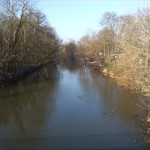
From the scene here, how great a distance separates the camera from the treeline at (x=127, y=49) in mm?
18391

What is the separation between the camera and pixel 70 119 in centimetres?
1961

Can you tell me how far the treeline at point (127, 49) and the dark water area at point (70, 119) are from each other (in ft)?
7.33

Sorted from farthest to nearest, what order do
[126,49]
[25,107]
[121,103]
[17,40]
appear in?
[17,40] → [126,49] → [121,103] → [25,107]

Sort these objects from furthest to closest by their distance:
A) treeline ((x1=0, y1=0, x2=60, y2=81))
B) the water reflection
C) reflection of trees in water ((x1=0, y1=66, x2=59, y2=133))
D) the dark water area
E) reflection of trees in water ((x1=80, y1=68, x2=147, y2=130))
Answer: treeline ((x1=0, y1=0, x2=60, y2=81))
reflection of trees in water ((x1=80, y1=68, x2=147, y2=130))
reflection of trees in water ((x1=0, y1=66, x2=59, y2=133))
the water reflection
the dark water area

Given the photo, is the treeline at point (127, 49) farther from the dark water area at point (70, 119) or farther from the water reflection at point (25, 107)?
the water reflection at point (25, 107)

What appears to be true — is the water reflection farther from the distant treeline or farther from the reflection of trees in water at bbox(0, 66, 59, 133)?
the distant treeline

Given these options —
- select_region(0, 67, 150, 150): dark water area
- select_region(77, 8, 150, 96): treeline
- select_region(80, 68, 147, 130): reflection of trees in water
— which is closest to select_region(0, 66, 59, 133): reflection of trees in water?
select_region(0, 67, 150, 150): dark water area

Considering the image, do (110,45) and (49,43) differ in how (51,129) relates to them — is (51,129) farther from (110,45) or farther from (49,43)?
(110,45)

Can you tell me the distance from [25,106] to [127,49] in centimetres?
911

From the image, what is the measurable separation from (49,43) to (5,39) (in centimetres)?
1707

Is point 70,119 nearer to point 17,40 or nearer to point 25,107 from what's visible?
point 25,107

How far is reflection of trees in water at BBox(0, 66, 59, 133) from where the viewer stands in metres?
19.2

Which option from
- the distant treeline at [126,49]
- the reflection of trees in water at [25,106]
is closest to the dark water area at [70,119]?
the reflection of trees in water at [25,106]

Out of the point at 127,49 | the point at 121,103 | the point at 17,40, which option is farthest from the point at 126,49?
the point at 17,40
